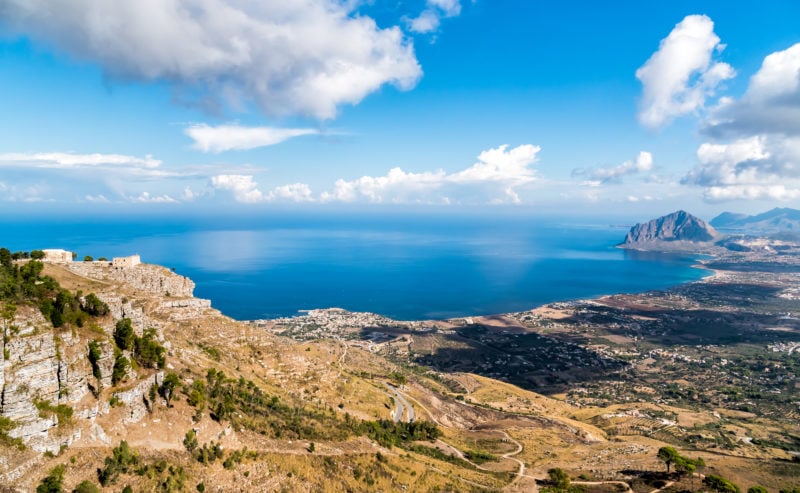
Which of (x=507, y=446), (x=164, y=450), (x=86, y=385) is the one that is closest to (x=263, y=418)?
(x=164, y=450)

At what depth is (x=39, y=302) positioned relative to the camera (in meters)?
32.2

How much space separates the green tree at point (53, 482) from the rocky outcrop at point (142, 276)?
128ft

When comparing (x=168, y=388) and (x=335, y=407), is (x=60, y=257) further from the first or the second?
(x=335, y=407)

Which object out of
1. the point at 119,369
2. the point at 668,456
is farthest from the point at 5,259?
the point at 668,456

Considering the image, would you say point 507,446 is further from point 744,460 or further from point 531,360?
point 531,360

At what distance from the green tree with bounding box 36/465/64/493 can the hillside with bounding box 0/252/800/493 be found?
6.2 inches

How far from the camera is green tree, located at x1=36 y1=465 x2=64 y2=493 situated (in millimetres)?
24656

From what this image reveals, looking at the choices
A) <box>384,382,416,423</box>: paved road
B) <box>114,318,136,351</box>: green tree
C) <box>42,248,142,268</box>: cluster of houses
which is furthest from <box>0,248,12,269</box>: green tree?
<box>384,382,416,423</box>: paved road

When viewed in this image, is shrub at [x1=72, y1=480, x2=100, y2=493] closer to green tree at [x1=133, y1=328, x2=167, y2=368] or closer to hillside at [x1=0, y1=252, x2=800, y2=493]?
hillside at [x1=0, y1=252, x2=800, y2=493]

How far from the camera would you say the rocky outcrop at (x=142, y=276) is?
5893 cm

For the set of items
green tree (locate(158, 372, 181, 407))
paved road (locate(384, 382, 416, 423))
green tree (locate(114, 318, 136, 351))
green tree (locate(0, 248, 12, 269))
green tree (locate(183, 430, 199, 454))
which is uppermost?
green tree (locate(0, 248, 12, 269))

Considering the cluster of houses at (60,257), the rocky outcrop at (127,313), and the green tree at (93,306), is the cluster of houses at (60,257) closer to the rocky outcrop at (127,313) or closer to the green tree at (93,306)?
the rocky outcrop at (127,313)

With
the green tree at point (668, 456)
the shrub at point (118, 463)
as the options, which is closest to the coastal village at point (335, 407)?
the shrub at point (118, 463)

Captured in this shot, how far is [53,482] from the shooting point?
25.0 meters
